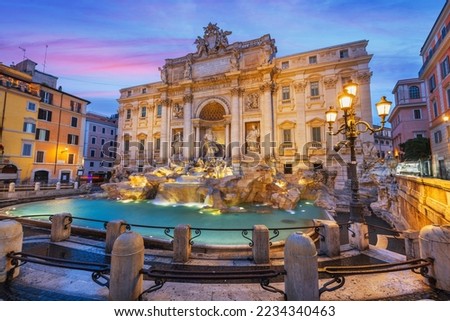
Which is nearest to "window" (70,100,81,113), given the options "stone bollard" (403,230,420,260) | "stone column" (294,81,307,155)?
"stone column" (294,81,307,155)

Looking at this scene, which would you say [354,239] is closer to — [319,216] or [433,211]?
[433,211]

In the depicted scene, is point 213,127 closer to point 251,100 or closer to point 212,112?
point 212,112

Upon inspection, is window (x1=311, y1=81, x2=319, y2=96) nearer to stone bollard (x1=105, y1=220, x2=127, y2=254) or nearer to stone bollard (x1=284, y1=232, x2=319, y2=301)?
stone bollard (x1=284, y1=232, x2=319, y2=301)

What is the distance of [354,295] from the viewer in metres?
2.86

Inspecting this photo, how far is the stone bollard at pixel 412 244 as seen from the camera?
393cm

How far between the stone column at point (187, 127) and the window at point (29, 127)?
1607 cm

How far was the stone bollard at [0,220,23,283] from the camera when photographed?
9.84 ft

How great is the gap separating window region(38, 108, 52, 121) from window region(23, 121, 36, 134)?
163cm

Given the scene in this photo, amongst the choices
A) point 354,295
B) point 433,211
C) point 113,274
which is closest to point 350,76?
point 433,211

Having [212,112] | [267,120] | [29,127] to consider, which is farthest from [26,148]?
[267,120]

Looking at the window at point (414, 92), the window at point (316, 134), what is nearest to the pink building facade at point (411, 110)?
the window at point (414, 92)

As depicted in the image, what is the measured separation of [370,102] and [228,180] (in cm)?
A: 1567

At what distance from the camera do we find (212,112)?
80.6 ft

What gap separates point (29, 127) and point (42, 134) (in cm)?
155
